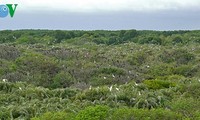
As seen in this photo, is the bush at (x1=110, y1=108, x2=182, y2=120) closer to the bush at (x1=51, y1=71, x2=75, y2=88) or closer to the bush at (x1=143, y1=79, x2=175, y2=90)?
the bush at (x1=143, y1=79, x2=175, y2=90)

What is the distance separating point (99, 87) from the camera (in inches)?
667

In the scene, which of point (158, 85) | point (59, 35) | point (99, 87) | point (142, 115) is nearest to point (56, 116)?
point (142, 115)

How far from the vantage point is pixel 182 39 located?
204 feet

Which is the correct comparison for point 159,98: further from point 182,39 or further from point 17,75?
point 182,39

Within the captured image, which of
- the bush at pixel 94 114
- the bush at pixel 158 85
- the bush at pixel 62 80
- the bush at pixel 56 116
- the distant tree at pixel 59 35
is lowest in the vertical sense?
the distant tree at pixel 59 35

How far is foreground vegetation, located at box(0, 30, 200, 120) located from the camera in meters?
12.6

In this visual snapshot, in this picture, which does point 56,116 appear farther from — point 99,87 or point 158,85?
point 158,85

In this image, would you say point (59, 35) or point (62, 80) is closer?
point (62, 80)

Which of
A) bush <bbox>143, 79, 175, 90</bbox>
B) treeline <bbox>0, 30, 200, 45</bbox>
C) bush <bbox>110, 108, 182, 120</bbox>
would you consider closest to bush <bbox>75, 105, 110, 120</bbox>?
bush <bbox>110, 108, 182, 120</bbox>

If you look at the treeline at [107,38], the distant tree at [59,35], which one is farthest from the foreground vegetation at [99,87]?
the distant tree at [59,35]

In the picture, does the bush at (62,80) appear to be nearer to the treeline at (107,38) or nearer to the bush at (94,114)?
the bush at (94,114)

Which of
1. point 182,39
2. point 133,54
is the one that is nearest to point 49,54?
point 133,54

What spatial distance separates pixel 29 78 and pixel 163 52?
51.1 ft

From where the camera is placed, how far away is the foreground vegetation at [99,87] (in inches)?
496
